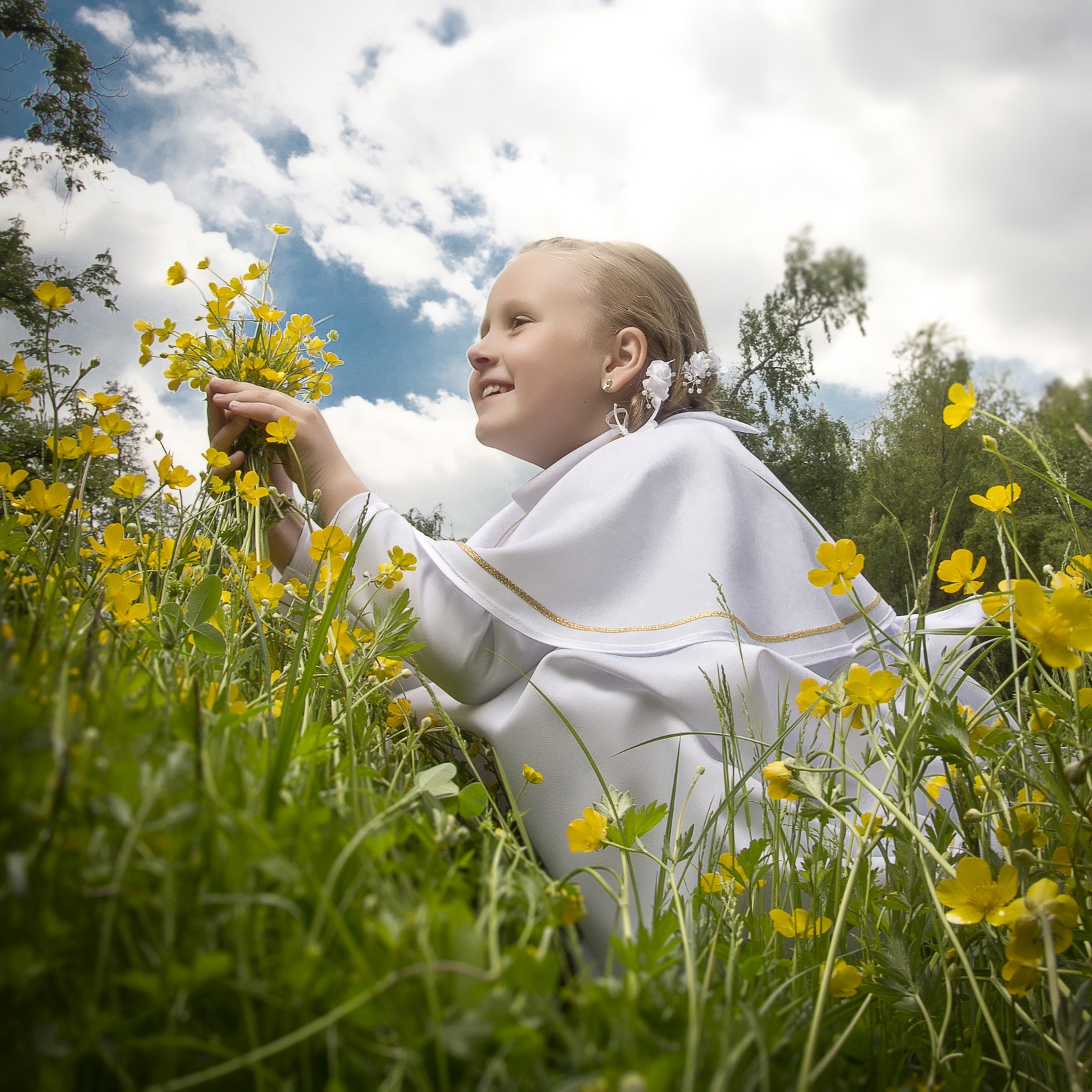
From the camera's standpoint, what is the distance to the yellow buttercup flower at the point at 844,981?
52 centimetres

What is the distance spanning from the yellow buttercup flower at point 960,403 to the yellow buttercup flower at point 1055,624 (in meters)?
0.24

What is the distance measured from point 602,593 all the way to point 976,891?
0.81 m

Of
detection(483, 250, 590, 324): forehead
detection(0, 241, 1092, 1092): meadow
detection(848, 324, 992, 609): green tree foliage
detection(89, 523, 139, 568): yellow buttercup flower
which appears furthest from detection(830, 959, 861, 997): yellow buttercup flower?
detection(848, 324, 992, 609): green tree foliage

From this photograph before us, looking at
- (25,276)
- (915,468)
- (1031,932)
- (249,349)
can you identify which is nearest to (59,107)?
(25,276)

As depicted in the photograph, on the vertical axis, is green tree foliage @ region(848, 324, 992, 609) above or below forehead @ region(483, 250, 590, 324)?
above

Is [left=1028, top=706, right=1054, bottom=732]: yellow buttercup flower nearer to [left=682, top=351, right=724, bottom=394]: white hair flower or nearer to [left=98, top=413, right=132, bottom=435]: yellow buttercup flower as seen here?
[left=98, top=413, right=132, bottom=435]: yellow buttercup flower

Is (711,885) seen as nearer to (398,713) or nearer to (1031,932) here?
(1031,932)

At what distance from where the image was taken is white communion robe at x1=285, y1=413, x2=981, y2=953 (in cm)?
107

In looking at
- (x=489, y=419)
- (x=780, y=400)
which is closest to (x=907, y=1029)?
(x=489, y=419)

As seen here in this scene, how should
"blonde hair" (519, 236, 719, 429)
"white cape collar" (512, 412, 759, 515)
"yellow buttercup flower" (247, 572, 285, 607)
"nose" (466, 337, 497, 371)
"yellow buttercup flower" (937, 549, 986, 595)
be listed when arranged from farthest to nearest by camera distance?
"blonde hair" (519, 236, 719, 429) < "nose" (466, 337, 497, 371) < "white cape collar" (512, 412, 759, 515) < "yellow buttercup flower" (247, 572, 285, 607) < "yellow buttercup flower" (937, 549, 986, 595)

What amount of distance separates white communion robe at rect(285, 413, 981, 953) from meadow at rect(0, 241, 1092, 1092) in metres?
0.27

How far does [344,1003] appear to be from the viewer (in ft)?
0.80

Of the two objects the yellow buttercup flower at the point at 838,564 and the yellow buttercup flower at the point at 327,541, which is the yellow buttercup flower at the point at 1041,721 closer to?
the yellow buttercup flower at the point at 838,564

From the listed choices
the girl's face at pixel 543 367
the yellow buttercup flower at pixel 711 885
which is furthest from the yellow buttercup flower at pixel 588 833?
the girl's face at pixel 543 367
